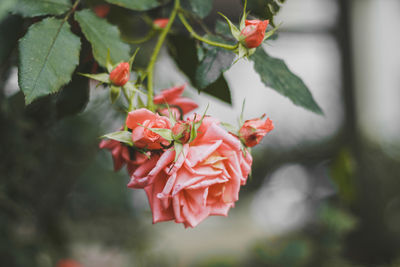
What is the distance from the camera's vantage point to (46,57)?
327 millimetres

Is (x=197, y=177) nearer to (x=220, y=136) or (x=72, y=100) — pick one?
(x=220, y=136)

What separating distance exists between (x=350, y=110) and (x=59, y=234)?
58.2 inches

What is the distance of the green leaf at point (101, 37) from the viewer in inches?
14.8

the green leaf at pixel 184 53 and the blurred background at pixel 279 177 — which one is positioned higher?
the green leaf at pixel 184 53

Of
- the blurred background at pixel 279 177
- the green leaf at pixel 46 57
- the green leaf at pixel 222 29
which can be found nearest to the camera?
the green leaf at pixel 46 57

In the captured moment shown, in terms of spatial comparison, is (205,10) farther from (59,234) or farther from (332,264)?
(332,264)

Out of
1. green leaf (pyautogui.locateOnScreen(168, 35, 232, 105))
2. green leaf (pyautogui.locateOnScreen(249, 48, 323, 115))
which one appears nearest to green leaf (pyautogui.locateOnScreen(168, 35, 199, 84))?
green leaf (pyautogui.locateOnScreen(168, 35, 232, 105))

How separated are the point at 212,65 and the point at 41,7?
0.17m

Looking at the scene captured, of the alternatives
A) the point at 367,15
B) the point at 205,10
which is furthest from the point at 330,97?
the point at 205,10

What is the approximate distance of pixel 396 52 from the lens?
91.3 inches

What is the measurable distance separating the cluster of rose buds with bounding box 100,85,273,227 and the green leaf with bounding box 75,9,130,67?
86 mm

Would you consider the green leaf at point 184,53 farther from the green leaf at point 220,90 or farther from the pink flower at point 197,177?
the pink flower at point 197,177

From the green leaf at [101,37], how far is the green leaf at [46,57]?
0.02 meters

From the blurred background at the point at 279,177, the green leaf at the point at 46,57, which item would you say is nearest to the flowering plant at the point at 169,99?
the green leaf at the point at 46,57
